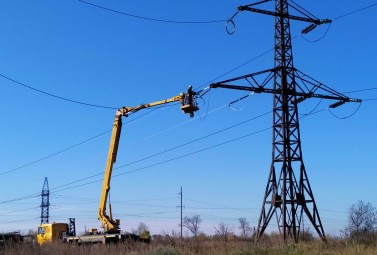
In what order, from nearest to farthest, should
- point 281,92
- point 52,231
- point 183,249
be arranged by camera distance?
1. point 183,249
2. point 281,92
3. point 52,231

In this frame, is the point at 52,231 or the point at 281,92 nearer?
the point at 281,92

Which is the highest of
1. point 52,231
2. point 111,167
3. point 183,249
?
point 111,167

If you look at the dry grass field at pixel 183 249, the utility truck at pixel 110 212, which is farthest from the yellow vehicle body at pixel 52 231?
the dry grass field at pixel 183 249

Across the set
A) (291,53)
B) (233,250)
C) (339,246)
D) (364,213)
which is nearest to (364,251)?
(339,246)

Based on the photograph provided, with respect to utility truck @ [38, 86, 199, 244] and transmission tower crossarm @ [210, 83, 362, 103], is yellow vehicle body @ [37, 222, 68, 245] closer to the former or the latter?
utility truck @ [38, 86, 199, 244]

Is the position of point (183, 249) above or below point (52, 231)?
below

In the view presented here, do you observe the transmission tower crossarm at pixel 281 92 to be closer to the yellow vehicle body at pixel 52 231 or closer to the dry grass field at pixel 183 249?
the dry grass field at pixel 183 249

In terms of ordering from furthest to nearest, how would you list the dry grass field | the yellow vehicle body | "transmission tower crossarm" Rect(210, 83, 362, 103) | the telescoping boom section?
the yellow vehicle body → the telescoping boom section → "transmission tower crossarm" Rect(210, 83, 362, 103) → the dry grass field

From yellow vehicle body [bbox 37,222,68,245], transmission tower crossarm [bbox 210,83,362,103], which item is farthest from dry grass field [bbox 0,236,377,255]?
yellow vehicle body [bbox 37,222,68,245]

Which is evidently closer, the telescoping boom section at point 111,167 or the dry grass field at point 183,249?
the dry grass field at point 183,249

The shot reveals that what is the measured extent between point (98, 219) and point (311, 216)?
15141 millimetres

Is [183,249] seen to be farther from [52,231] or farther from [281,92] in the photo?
[52,231]

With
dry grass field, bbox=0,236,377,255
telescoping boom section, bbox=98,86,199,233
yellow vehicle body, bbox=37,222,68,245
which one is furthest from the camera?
yellow vehicle body, bbox=37,222,68,245

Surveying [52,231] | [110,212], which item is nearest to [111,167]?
[110,212]
